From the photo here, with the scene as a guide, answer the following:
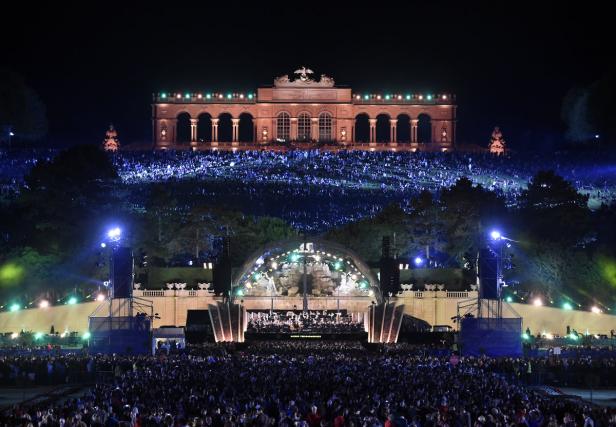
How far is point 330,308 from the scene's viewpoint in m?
73.2

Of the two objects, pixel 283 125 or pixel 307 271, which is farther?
pixel 283 125

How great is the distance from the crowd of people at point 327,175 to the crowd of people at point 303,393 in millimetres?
51343

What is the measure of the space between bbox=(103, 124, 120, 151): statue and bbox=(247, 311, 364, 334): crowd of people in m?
67.0

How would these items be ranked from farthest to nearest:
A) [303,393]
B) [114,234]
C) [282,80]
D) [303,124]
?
[282,80], [303,124], [114,234], [303,393]

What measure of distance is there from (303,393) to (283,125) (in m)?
119

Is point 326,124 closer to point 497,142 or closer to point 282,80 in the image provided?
point 282,80

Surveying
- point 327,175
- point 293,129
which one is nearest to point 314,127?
point 293,129

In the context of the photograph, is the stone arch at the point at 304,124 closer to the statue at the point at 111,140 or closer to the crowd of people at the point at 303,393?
the statue at the point at 111,140

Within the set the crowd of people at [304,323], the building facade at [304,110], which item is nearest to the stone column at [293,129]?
the building facade at [304,110]

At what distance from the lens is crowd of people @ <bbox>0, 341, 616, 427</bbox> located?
2834 centimetres

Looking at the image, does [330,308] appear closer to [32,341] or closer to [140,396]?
[32,341]

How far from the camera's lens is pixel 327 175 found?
113m

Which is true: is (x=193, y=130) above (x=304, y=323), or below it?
above

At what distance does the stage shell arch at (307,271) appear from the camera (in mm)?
73250
